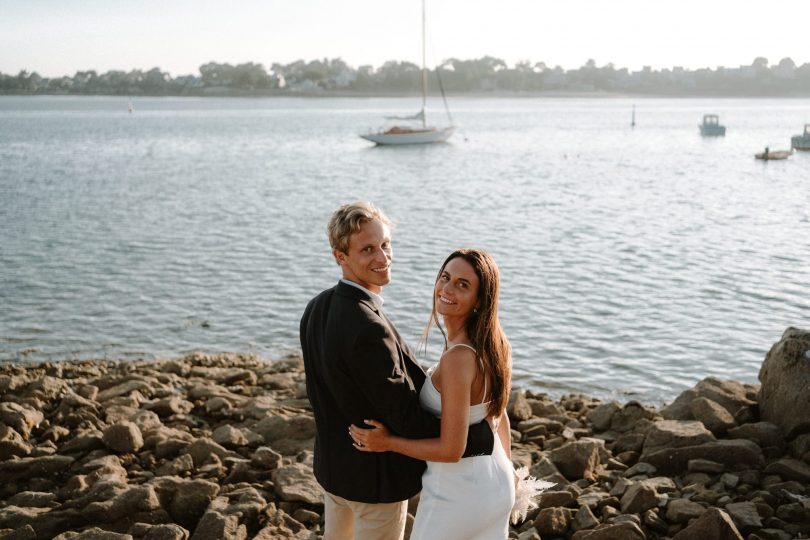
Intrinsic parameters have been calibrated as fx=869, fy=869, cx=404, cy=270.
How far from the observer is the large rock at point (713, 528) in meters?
5.50

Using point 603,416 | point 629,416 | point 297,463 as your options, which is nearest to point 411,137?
point 603,416

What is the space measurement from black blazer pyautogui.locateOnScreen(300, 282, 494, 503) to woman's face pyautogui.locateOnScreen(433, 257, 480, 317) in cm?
27

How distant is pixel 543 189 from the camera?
41938mm

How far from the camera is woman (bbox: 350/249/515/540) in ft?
11.6

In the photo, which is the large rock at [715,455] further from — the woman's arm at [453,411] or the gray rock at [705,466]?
the woman's arm at [453,411]

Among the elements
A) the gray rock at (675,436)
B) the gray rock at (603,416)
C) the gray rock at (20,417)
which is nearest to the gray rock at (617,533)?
the gray rock at (675,436)

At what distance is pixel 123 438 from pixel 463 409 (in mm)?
4958

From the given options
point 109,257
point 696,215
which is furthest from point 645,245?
point 109,257

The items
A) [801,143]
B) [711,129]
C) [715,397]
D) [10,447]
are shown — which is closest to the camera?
[10,447]

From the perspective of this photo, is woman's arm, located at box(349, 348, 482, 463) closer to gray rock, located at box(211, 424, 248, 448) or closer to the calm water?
gray rock, located at box(211, 424, 248, 448)

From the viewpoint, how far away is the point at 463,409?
11.6ft

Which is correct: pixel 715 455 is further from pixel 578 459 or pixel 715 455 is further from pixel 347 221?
pixel 347 221

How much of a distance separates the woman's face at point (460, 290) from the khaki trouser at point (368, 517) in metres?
0.95

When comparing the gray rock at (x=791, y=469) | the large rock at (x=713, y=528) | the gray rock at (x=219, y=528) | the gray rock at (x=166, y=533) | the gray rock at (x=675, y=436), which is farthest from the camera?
the gray rock at (x=675, y=436)
